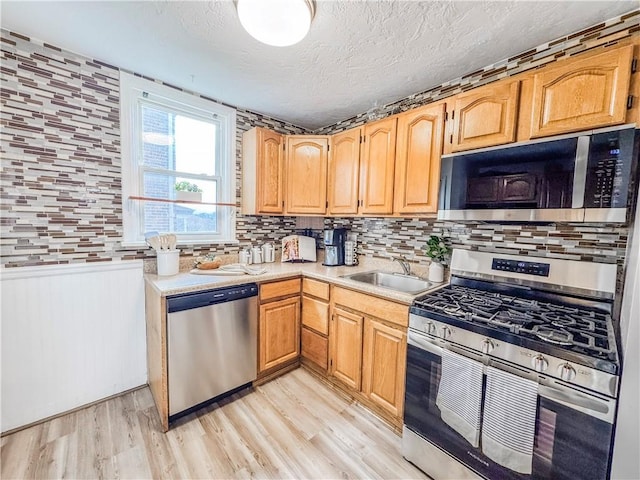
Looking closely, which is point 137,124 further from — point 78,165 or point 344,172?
point 344,172

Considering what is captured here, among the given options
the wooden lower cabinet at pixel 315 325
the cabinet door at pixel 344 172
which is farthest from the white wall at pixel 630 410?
the cabinet door at pixel 344 172

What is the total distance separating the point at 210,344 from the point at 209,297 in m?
0.33

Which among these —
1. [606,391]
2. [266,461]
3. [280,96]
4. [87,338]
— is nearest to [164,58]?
[280,96]

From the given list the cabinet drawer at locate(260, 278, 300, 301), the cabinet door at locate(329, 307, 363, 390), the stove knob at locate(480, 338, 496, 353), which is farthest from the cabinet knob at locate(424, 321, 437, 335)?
the cabinet drawer at locate(260, 278, 300, 301)

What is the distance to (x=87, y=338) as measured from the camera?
1.85 metres

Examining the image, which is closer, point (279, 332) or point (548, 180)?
point (548, 180)

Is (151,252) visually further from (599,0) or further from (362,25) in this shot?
(599,0)

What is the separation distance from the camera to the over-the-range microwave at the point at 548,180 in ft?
3.68

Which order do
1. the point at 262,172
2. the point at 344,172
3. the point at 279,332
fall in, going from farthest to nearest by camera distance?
1. the point at 262,172
2. the point at 344,172
3. the point at 279,332

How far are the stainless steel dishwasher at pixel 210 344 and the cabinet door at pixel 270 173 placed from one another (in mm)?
868

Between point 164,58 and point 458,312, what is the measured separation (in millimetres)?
2366

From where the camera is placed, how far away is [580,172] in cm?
120

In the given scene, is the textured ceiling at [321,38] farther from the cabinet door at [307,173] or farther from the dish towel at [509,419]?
the dish towel at [509,419]

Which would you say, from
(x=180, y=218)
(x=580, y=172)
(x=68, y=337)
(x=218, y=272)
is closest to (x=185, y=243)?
(x=180, y=218)
